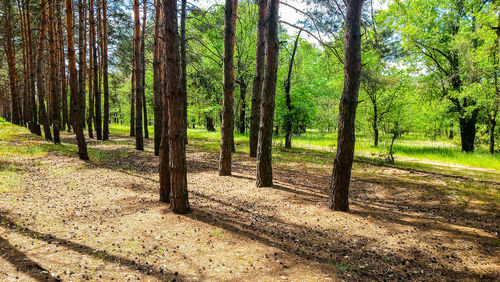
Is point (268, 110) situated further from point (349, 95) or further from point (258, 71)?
point (258, 71)

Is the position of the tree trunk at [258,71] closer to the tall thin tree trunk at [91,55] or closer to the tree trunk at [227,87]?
the tree trunk at [227,87]

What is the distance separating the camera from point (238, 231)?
487cm

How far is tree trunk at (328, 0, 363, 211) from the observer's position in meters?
5.48

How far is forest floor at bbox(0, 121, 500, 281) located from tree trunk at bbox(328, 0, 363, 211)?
39.1 inches

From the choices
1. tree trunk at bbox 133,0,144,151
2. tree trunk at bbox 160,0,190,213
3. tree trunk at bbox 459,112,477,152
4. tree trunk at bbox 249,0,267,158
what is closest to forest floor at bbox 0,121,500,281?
tree trunk at bbox 160,0,190,213

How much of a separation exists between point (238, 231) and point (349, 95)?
3616mm

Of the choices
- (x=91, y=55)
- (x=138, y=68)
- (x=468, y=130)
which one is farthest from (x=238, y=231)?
(x=468, y=130)

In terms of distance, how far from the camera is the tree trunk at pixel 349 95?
18.0ft

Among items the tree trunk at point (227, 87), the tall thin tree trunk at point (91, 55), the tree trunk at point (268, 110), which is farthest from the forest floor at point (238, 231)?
the tall thin tree trunk at point (91, 55)

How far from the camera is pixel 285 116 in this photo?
1766 centimetres

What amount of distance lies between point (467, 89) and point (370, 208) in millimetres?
15757

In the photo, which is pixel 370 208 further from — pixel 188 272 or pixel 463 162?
pixel 463 162

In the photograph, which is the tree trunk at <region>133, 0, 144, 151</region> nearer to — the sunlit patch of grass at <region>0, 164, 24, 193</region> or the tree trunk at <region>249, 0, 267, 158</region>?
the sunlit patch of grass at <region>0, 164, 24, 193</region>

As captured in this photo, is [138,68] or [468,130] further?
[468,130]
